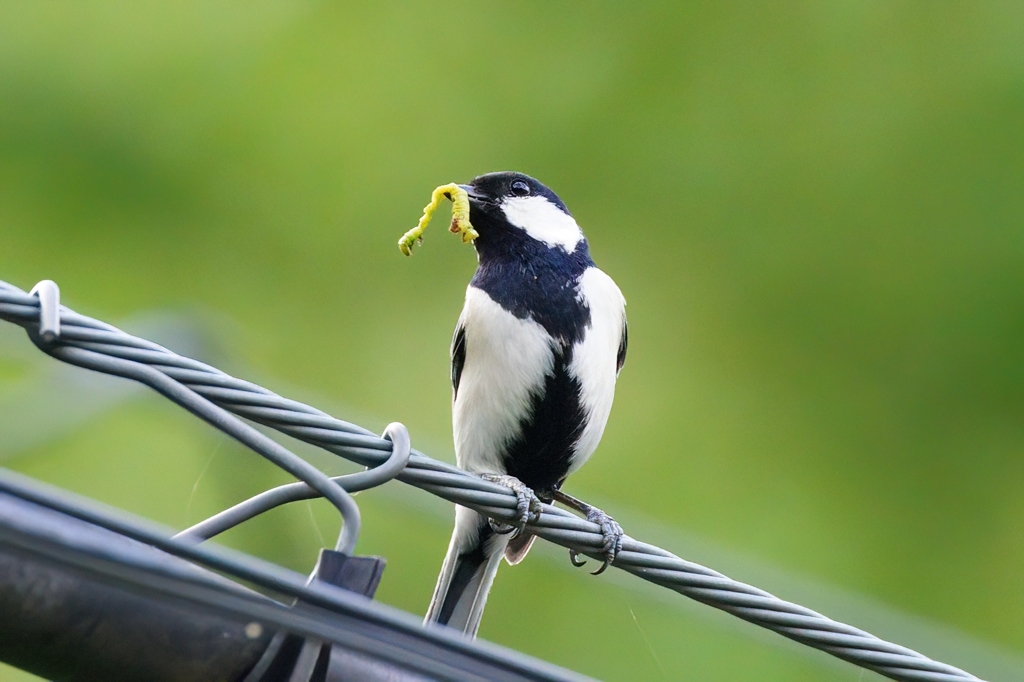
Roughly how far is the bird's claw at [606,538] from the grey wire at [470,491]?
0.02m

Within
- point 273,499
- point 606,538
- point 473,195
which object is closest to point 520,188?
point 473,195

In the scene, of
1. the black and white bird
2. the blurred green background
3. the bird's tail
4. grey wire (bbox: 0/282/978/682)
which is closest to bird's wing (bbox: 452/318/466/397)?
the black and white bird

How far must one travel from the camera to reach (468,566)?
266 centimetres

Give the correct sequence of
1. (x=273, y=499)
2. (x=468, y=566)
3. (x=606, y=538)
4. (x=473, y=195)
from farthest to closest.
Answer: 1. (x=473, y=195)
2. (x=468, y=566)
3. (x=606, y=538)
4. (x=273, y=499)

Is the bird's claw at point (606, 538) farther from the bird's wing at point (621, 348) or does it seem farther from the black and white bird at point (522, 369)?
the bird's wing at point (621, 348)

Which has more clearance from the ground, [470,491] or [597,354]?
[597,354]

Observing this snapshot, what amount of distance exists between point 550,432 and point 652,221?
4.16 m

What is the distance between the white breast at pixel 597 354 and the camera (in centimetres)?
248

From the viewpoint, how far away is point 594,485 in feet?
18.2

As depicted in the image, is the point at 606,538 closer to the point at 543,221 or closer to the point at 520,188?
the point at 543,221

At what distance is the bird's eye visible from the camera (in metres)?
2.84

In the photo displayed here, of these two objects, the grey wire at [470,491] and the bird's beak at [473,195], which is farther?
the bird's beak at [473,195]

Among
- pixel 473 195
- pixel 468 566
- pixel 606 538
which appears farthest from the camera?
pixel 473 195

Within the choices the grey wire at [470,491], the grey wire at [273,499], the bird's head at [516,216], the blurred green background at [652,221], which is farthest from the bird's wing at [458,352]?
the blurred green background at [652,221]
